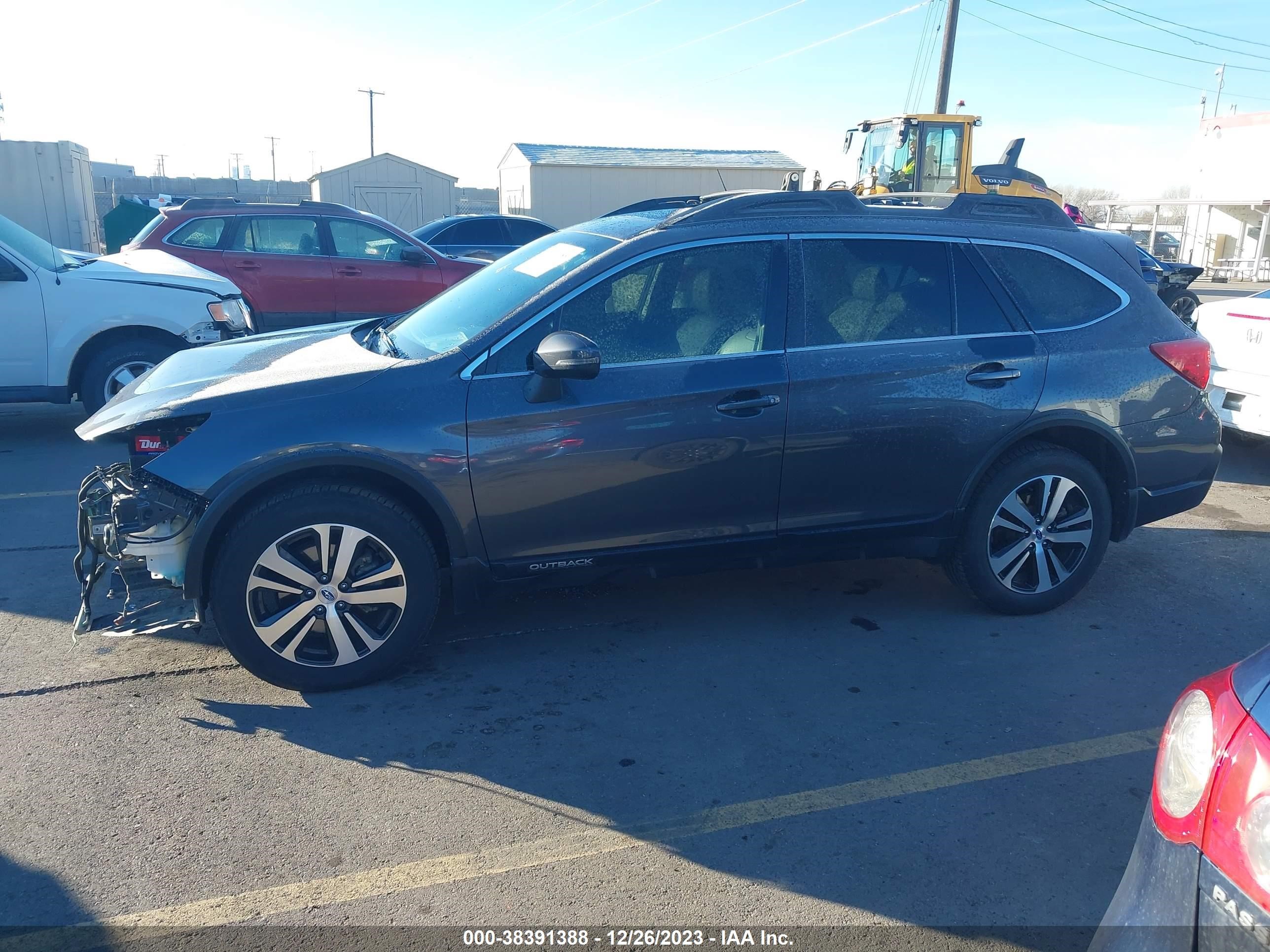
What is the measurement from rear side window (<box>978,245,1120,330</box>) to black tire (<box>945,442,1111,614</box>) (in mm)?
610

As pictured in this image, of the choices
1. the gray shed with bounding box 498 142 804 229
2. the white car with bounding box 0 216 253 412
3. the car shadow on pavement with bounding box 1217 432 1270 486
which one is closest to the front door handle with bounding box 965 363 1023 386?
the car shadow on pavement with bounding box 1217 432 1270 486

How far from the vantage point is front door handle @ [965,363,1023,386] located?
4434 mm

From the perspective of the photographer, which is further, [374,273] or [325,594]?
[374,273]

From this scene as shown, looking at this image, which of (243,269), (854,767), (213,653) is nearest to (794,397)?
(854,767)

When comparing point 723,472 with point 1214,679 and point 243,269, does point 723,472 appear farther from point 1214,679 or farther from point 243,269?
point 243,269

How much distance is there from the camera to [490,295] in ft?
14.7

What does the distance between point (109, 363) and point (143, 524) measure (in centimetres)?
476

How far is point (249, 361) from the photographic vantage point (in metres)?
4.37

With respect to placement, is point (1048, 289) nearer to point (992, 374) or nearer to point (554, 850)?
point (992, 374)

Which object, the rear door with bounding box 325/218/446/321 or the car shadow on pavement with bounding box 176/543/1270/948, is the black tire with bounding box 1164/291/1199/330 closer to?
the rear door with bounding box 325/218/446/321

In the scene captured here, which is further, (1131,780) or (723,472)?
(723,472)

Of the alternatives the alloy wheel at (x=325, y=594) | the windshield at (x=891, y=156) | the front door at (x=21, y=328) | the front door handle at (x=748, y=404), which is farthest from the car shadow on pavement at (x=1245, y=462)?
the windshield at (x=891, y=156)

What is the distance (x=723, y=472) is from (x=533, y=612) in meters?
1.23

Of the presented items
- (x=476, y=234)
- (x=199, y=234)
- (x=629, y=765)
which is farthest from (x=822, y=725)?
(x=476, y=234)
